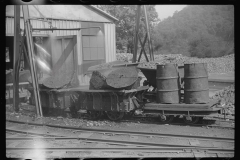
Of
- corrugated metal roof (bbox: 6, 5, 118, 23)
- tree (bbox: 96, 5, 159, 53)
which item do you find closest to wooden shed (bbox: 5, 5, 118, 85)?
corrugated metal roof (bbox: 6, 5, 118, 23)

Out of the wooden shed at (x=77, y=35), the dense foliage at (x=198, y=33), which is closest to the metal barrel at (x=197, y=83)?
the wooden shed at (x=77, y=35)

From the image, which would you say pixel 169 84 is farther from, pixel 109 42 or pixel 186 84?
pixel 109 42

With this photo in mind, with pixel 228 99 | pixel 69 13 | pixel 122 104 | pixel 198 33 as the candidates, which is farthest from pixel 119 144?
pixel 198 33

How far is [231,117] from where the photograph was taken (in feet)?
31.6

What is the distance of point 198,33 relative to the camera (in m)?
36.5

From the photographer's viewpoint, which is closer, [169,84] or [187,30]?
[169,84]

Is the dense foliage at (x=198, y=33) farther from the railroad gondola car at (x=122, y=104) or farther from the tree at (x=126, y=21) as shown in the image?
the railroad gondola car at (x=122, y=104)

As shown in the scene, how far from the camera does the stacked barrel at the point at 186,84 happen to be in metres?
9.06

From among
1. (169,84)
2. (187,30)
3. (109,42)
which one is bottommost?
(169,84)

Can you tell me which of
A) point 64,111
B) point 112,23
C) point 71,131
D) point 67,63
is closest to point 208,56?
point 112,23

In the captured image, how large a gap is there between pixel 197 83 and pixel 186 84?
1.30 ft

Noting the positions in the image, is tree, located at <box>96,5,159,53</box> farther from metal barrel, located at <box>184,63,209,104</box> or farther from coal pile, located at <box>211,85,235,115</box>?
metal barrel, located at <box>184,63,209,104</box>

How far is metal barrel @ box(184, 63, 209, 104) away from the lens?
905 centimetres

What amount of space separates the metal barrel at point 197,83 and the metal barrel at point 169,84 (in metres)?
0.50
